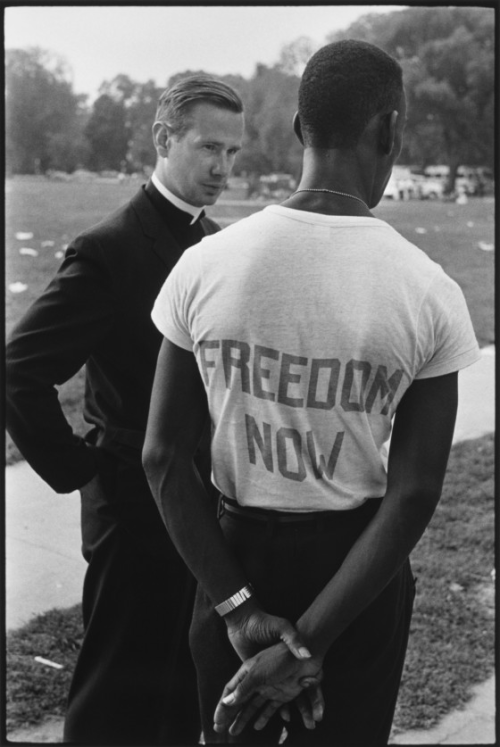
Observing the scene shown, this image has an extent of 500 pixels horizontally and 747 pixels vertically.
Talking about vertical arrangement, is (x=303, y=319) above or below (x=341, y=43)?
below

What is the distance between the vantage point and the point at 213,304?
5.18 ft

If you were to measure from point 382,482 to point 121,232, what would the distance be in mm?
1022

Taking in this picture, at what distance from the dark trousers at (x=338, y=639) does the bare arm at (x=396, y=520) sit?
0.16ft

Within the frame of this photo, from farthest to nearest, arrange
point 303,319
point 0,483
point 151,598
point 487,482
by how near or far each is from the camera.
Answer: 1. point 487,482
2. point 151,598
3. point 0,483
4. point 303,319

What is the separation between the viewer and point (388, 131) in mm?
1650

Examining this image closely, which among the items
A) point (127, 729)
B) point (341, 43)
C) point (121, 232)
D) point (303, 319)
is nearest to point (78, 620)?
point (127, 729)

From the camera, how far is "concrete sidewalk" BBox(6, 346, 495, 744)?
3.00 m

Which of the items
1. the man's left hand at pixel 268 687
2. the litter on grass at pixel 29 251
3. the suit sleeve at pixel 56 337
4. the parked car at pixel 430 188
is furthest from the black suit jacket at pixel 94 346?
the parked car at pixel 430 188

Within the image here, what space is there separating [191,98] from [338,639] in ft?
4.80

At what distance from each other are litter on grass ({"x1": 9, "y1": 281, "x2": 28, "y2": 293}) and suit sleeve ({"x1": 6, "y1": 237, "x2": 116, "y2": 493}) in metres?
5.62

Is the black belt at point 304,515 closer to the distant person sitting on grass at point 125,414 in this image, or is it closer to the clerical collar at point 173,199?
the distant person sitting on grass at point 125,414

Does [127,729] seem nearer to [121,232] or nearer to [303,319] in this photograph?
[121,232]

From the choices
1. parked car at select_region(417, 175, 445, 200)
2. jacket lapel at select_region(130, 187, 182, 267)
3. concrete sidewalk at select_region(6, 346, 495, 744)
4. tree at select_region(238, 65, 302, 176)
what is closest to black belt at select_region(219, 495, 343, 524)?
jacket lapel at select_region(130, 187, 182, 267)

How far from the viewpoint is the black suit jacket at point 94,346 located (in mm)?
2232
